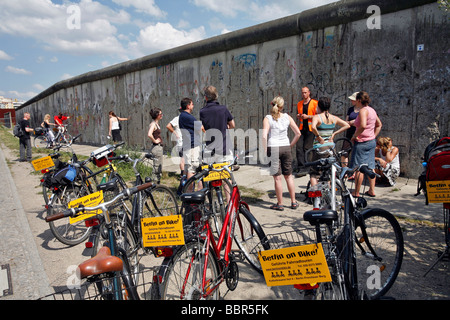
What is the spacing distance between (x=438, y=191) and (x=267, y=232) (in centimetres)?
193

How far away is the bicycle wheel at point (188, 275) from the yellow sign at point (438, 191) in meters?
2.02

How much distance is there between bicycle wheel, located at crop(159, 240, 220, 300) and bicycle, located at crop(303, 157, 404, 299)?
832mm

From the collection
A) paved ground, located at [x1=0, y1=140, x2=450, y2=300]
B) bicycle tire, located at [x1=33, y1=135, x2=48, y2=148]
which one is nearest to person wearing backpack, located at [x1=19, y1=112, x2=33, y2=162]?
bicycle tire, located at [x1=33, y1=135, x2=48, y2=148]

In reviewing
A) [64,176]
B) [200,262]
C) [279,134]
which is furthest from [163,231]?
[279,134]

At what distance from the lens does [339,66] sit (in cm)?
721

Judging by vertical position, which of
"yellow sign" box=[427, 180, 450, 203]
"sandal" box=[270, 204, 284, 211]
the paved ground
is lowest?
the paved ground

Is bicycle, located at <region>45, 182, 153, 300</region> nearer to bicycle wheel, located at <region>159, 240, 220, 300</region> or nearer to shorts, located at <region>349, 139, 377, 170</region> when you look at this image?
bicycle wheel, located at <region>159, 240, 220, 300</region>

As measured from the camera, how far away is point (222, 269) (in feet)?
Result: 8.33

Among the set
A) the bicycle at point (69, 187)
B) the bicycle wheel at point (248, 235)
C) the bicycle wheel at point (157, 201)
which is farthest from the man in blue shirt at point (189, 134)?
the bicycle wheel at point (248, 235)

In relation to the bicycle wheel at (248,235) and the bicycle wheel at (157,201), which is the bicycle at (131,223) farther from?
the bicycle wheel at (248,235)

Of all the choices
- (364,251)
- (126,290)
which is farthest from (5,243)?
(364,251)

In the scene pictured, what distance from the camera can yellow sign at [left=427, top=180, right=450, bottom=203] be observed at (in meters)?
2.83

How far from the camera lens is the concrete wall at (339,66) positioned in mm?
6020

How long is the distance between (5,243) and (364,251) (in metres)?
4.45
